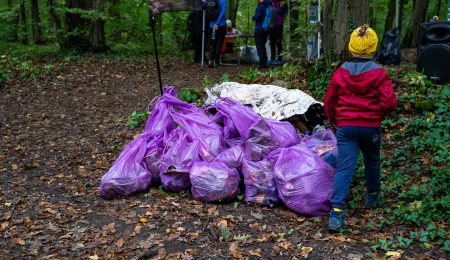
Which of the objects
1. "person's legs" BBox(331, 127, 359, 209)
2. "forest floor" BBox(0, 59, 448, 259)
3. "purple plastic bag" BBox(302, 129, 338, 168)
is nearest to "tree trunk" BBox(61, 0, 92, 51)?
"forest floor" BBox(0, 59, 448, 259)

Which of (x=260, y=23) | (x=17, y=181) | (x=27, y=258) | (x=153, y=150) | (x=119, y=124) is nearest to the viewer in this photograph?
(x=27, y=258)

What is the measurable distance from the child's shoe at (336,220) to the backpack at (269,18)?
7.46 meters

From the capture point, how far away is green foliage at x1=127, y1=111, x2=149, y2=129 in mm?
7177

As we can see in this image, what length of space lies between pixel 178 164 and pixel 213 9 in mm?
7244

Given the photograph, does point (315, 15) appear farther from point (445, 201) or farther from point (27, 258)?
point (27, 258)

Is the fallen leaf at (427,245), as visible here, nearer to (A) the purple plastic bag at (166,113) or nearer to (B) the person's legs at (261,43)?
(A) the purple plastic bag at (166,113)

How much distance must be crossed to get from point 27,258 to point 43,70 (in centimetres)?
849

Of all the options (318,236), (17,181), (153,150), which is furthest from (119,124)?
(318,236)

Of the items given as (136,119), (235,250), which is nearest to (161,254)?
(235,250)

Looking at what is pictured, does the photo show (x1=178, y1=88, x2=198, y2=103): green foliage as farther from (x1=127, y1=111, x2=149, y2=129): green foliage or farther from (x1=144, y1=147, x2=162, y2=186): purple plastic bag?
(x1=144, y1=147, x2=162, y2=186): purple plastic bag

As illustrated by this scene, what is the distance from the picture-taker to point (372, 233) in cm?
389

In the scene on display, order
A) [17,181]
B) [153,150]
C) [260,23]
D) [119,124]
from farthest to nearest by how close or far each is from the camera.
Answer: [260,23] → [119,124] → [17,181] → [153,150]

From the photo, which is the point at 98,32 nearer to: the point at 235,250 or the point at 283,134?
the point at 283,134

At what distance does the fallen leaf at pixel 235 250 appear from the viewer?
3543 mm
